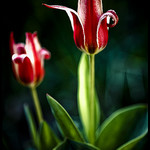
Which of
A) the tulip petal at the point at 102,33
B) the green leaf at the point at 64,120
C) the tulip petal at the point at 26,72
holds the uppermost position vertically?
the tulip petal at the point at 102,33

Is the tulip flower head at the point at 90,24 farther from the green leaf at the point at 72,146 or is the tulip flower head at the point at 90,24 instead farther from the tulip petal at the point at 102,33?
the green leaf at the point at 72,146

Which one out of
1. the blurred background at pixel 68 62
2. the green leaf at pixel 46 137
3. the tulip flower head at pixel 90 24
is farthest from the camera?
the blurred background at pixel 68 62

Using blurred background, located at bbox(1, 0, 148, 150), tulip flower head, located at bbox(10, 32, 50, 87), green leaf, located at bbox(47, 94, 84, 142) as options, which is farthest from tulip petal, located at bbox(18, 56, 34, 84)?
blurred background, located at bbox(1, 0, 148, 150)

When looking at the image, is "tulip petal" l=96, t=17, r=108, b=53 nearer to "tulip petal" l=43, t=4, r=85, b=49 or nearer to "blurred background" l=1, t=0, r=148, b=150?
"tulip petal" l=43, t=4, r=85, b=49

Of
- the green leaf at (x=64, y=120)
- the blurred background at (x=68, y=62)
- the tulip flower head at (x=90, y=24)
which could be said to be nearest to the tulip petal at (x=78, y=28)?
the tulip flower head at (x=90, y=24)

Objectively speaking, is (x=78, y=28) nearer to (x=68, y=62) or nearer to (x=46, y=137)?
(x=46, y=137)

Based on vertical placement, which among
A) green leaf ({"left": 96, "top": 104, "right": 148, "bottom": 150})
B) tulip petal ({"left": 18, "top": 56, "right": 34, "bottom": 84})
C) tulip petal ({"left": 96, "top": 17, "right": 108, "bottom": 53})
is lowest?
green leaf ({"left": 96, "top": 104, "right": 148, "bottom": 150})

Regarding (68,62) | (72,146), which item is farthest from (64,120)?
(68,62)
